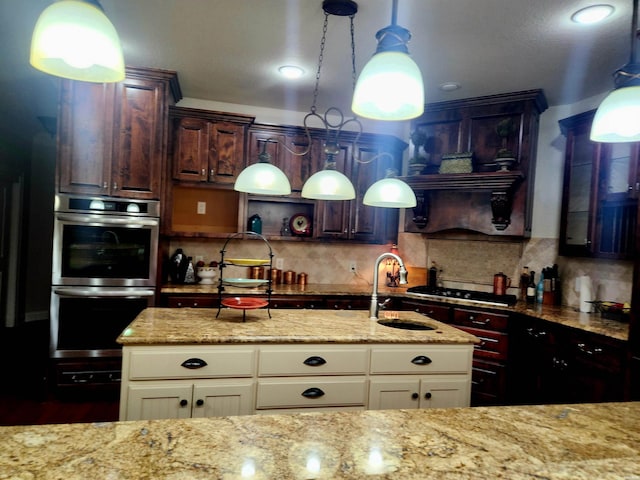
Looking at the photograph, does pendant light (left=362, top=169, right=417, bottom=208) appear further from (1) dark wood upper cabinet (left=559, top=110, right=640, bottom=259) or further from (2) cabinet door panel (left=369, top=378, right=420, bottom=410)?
(1) dark wood upper cabinet (left=559, top=110, right=640, bottom=259)

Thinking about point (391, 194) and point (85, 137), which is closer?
point (391, 194)

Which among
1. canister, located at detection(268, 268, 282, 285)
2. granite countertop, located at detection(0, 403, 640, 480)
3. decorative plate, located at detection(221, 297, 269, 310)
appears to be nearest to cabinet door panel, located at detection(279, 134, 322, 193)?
canister, located at detection(268, 268, 282, 285)

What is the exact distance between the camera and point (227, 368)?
2.01 metres

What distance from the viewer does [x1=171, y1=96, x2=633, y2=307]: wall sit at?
3611mm

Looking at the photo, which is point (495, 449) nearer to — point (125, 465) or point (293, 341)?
point (125, 465)

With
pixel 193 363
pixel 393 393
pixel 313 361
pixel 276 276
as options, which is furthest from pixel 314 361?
pixel 276 276

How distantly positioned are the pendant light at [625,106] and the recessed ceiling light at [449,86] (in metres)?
2.07

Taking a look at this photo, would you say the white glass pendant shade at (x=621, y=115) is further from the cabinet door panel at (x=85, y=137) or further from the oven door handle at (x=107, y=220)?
the cabinet door panel at (x=85, y=137)

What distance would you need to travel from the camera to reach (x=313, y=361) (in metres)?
2.09

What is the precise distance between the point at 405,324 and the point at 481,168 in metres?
1.92

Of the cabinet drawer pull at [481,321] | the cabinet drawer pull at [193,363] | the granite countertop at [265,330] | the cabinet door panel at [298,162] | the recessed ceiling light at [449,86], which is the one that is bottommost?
the cabinet drawer pull at [481,321]

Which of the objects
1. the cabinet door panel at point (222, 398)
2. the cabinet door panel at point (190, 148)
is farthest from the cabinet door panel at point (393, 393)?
the cabinet door panel at point (190, 148)

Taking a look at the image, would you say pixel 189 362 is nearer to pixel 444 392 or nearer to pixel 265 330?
pixel 265 330

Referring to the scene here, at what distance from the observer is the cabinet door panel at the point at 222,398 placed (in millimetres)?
1985
